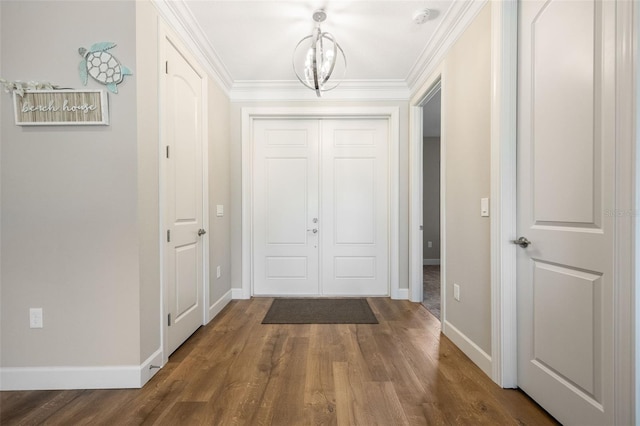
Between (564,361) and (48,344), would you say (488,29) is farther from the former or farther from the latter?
(48,344)

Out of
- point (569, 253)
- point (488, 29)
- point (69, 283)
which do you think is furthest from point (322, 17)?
point (69, 283)

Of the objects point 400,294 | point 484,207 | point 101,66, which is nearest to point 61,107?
point 101,66

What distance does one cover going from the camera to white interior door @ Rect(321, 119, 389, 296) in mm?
3525

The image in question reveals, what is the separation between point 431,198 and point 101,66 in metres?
5.78

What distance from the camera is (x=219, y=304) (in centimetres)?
300

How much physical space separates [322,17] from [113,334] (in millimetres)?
2644

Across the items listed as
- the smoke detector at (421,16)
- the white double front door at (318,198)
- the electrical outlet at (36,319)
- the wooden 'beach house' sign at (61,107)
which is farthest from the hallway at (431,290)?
the wooden 'beach house' sign at (61,107)

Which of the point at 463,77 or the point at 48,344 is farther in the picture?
the point at 463,77

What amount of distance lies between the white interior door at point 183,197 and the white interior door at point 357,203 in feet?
5.03

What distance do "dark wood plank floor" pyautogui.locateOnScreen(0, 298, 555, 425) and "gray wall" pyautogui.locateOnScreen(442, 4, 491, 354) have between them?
373 mm

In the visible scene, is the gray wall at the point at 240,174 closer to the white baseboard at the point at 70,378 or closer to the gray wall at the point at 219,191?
the gray wall at the point at 219,191

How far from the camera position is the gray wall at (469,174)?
187 cm

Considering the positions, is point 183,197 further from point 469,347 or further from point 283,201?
point 469,347

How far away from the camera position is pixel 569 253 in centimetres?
134
